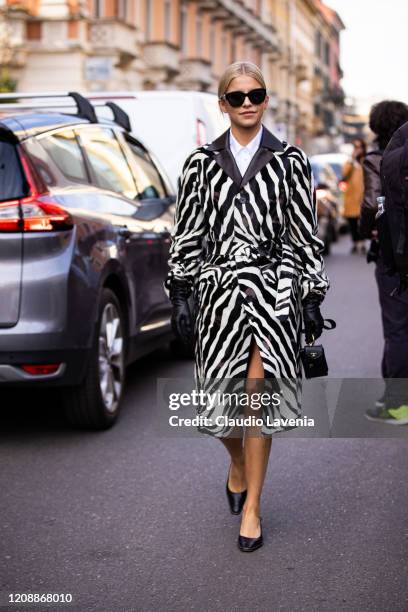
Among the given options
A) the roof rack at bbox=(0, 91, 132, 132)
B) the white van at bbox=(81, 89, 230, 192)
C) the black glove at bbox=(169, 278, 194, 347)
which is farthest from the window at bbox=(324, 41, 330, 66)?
the black glove at bbox=(169, 278, 194, 347)

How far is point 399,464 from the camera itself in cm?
580

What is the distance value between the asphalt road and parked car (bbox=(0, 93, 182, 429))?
15.5 inches

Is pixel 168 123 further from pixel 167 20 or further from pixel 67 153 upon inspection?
pixel 167 20

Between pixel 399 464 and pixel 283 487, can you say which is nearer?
pixel 283 487

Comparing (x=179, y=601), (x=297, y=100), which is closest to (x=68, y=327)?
(x=179, y=601)

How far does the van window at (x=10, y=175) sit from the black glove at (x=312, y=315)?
6.68 ft

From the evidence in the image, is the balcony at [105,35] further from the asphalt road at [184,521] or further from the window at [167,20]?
the asphalt road at [184,521]

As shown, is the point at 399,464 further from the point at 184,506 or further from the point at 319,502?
the point at 184,506

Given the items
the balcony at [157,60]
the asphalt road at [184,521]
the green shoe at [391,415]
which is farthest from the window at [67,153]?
the balcony at [157,60]

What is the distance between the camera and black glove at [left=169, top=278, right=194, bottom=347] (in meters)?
4.53

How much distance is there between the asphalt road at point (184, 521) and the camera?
3.99 meters

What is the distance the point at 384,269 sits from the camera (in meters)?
6.36

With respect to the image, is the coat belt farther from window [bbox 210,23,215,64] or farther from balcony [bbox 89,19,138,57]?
window [bbox 210,23,215,64]

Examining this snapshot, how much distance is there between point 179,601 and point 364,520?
121 centimetres
